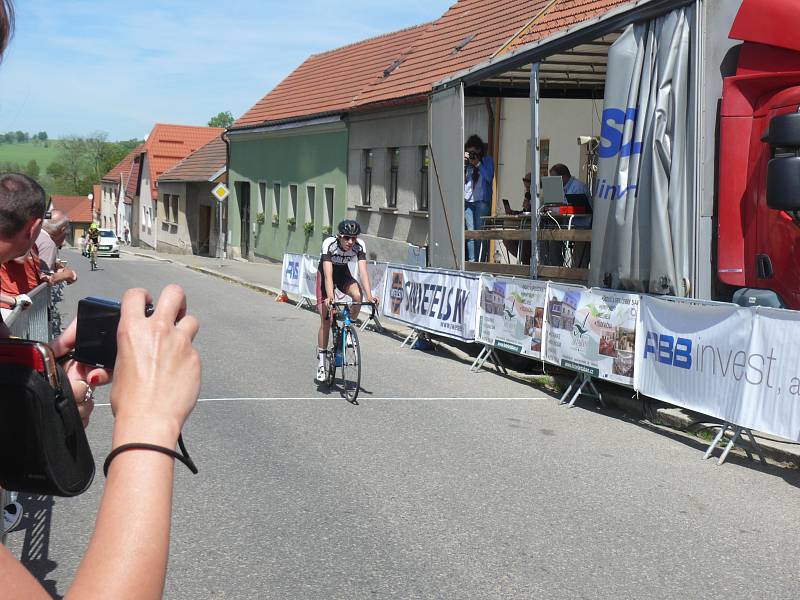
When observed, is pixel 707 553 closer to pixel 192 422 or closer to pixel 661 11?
pixel 192 422

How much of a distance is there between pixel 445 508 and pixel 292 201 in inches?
1174

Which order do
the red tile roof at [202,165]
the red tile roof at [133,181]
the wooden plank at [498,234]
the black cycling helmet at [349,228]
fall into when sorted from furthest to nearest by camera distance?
the red tile roof at [133,181]
the red tile roof at [202,165]
the wooden plank at [498,234]
the black cycling helmet at [349,228]

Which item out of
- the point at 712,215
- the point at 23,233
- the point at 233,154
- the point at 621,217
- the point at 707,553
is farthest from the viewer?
the point at 233,154

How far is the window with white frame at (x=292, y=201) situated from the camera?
3485cm

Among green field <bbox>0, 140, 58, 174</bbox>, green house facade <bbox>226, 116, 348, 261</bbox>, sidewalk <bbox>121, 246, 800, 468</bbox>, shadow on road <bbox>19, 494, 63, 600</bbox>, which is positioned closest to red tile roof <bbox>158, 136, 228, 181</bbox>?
green house facade <bbox>226, 116, 348, 261</bbox>

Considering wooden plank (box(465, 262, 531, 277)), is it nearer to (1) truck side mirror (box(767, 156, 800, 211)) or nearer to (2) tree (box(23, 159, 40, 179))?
(1) truck side mirror (box(767, 156, 800, 211))

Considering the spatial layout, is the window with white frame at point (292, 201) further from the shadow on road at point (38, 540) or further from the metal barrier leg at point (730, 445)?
the shadow on road at point (38, 540)

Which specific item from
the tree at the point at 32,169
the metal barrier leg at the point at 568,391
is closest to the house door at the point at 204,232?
the metal barrier leg at the point at 568,391

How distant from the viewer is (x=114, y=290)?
2397cm

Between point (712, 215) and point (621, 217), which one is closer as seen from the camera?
point (712, 215)

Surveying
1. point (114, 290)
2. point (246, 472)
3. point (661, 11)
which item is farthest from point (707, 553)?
point (114, 290)

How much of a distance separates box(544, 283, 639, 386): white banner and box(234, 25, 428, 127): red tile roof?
19470 millimetres

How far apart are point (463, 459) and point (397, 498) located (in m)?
1.23

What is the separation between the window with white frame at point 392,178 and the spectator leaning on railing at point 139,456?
25.4 metres
